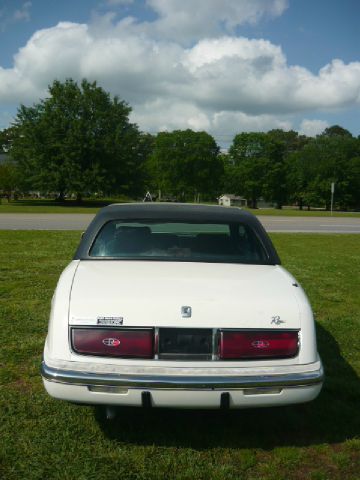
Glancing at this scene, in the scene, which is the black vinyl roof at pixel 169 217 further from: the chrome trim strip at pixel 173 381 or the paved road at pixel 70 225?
the paved road at pixel 70 225

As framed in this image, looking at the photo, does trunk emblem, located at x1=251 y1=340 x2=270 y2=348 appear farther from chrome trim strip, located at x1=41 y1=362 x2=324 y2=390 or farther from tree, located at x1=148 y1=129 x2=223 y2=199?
tree, located at x1=148 y1=129 x2=223 y2=199

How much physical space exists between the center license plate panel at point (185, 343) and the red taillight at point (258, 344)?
0.08 metres

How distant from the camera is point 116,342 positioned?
2.75 m

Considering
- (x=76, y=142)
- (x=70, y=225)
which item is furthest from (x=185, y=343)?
(x=76, y=142)

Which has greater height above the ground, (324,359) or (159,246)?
(159,246)

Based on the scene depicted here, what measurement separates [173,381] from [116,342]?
0.38 meters

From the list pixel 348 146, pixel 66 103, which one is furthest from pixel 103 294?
pixel 348 146

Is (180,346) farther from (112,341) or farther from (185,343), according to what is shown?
(112,341)

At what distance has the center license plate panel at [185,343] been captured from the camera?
2746 mm

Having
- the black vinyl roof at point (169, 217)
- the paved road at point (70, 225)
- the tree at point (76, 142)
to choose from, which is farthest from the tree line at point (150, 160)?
the black vinyl roof at point (169, 217)

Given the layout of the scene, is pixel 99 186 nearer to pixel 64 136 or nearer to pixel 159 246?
pixel 64 136

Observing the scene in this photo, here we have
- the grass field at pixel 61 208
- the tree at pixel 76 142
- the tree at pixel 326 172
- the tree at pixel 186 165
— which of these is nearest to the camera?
the grass field at pixel 61 208

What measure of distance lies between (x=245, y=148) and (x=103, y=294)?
80.2m

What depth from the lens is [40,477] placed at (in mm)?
2719
